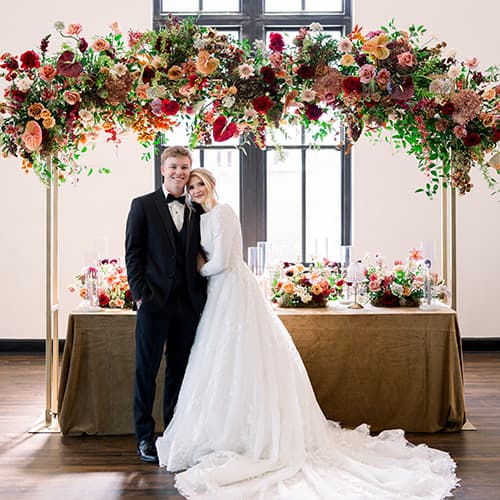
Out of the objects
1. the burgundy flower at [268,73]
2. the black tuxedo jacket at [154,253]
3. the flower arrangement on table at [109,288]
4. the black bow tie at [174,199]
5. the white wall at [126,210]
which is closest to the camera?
the black tuxedo jacket at [154,253]

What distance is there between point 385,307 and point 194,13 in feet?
13.3

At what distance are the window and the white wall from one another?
0.26 m

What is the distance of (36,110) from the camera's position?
4191 millimetres

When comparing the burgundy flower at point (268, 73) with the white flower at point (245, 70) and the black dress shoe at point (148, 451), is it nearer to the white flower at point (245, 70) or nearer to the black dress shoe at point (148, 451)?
the white flower at point (245, 70)

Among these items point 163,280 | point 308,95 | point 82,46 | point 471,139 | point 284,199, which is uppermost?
point 82,46

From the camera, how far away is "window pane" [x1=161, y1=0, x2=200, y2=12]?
285 inches

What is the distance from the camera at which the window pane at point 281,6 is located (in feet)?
Answer: 23.6

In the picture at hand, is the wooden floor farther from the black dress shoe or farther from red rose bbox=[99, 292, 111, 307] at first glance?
red rose bbox=[99, 292, 111, 307]

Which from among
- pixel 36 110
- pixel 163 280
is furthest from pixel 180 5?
pixel 163 280

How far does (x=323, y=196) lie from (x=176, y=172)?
358 cm

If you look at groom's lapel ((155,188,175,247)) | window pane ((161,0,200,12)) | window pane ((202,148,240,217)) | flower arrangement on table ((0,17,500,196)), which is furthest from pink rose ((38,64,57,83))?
window pane ((161,0,200,12))

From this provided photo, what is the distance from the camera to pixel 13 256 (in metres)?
7.11

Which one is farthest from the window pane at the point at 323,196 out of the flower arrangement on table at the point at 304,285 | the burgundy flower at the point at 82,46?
the burgundy flower at the point at 82,46

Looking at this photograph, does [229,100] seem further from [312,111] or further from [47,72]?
[47,72]
